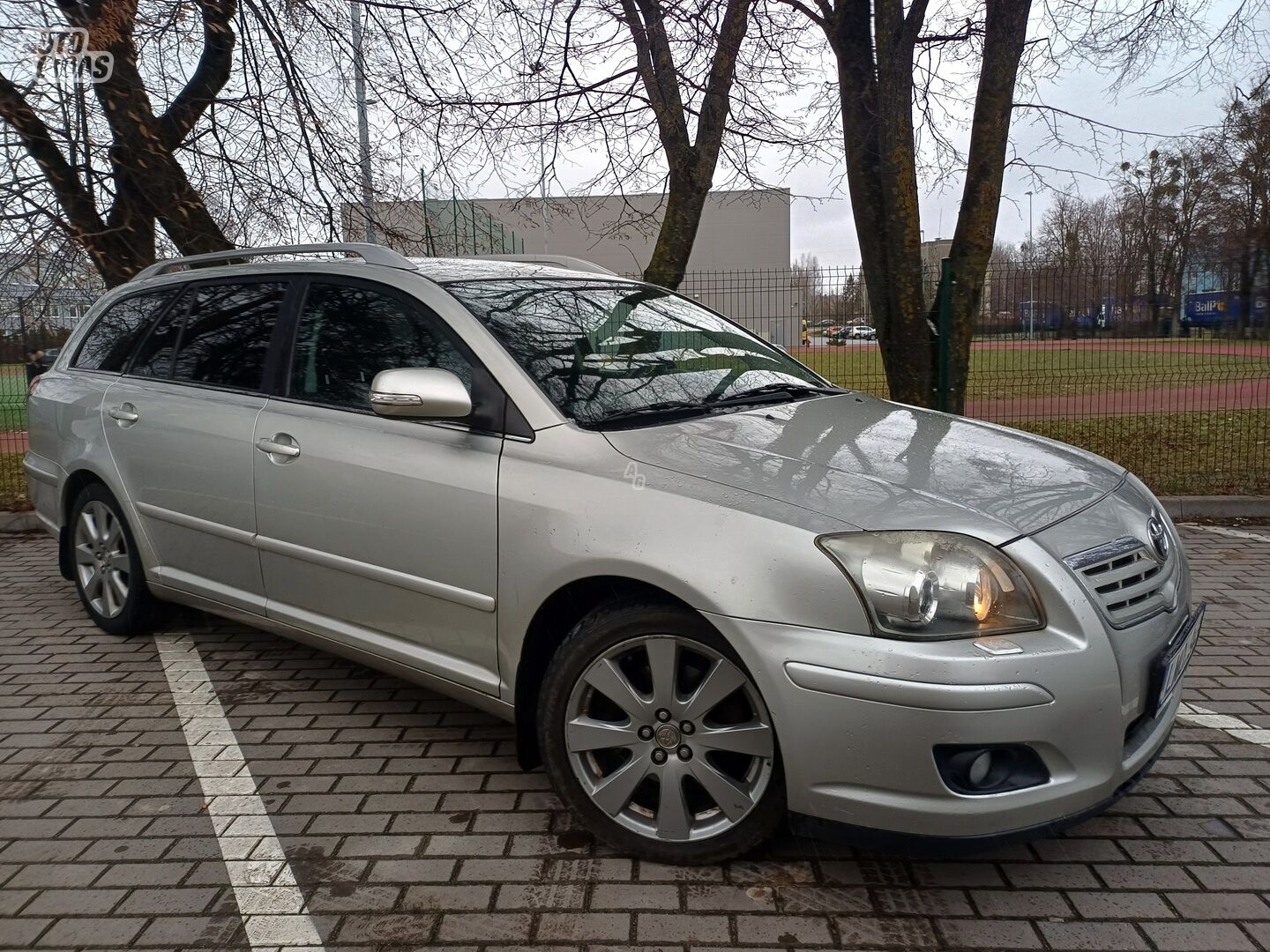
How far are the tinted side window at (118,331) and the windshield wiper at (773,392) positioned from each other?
2886mm

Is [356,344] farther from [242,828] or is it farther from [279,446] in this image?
[242,828]

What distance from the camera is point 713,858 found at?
8.93 feet

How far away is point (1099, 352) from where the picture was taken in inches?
346

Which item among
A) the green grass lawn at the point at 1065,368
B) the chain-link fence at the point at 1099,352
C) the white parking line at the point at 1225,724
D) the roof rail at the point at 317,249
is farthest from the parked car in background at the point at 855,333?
the roof rail at the point at 317,249

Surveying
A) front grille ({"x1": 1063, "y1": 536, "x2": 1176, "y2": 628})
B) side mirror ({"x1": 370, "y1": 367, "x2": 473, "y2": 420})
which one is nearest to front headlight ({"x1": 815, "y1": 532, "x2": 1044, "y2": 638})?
front grille ({"x1": 1063, "y1": 536, "x2": 1176, "y2": 628})

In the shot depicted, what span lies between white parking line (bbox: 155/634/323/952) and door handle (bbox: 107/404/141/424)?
117 cm

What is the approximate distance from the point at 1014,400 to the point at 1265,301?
2231mm

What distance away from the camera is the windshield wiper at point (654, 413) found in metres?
3.10

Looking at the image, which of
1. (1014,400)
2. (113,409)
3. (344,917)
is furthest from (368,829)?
(1014,400)

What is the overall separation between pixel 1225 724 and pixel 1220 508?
446 cm

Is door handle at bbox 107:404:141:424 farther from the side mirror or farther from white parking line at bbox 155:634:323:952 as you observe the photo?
the side mirror

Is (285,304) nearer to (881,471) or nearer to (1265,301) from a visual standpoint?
(881,471)

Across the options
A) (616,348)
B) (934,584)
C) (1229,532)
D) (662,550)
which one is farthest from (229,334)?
(1229,532)

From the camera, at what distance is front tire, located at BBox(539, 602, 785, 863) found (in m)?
2.62
